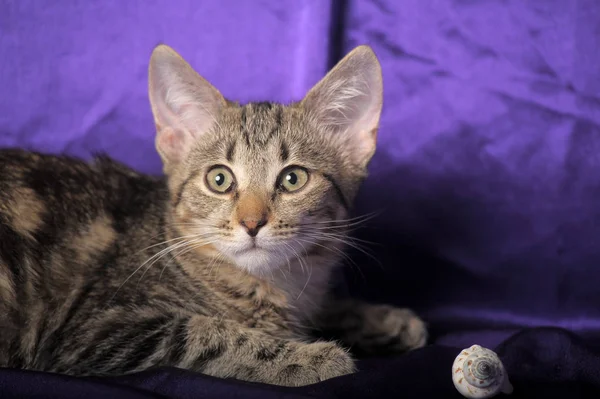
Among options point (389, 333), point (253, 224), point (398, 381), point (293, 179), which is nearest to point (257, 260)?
point (253, 224)

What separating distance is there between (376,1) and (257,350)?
1.22m

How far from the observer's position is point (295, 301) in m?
1.64

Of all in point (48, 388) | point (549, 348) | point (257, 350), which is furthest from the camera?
point (549, 348)

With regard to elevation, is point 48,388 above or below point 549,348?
below

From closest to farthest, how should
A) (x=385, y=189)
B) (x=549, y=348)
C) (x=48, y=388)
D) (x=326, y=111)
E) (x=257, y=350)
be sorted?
1. (x=48, y=388)
2. (x=257, y=350)
3. (x=549, y=348)
4. (x=326, y=111)
5. (x=385, y=189)

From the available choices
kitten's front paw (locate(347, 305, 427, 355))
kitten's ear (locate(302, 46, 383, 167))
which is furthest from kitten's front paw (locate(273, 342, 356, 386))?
kitten's ear (locate(302, 46, 383, 167))

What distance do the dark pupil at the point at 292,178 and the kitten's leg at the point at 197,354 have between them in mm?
353

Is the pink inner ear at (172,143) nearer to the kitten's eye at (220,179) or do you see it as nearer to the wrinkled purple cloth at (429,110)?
the kitten's eye at (220,179)

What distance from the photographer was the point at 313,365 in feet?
4.55

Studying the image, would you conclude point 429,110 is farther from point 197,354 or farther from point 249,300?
point 197,354

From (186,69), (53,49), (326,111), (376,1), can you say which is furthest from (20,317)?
(376,1)

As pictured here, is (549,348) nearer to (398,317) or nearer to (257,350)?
(398,317)

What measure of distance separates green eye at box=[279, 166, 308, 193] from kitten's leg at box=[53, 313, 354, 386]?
0.34 metres

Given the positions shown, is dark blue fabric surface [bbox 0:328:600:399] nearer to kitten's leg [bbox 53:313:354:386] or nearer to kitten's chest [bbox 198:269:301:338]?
kitten's leg [bbox 53:313:354:386]
